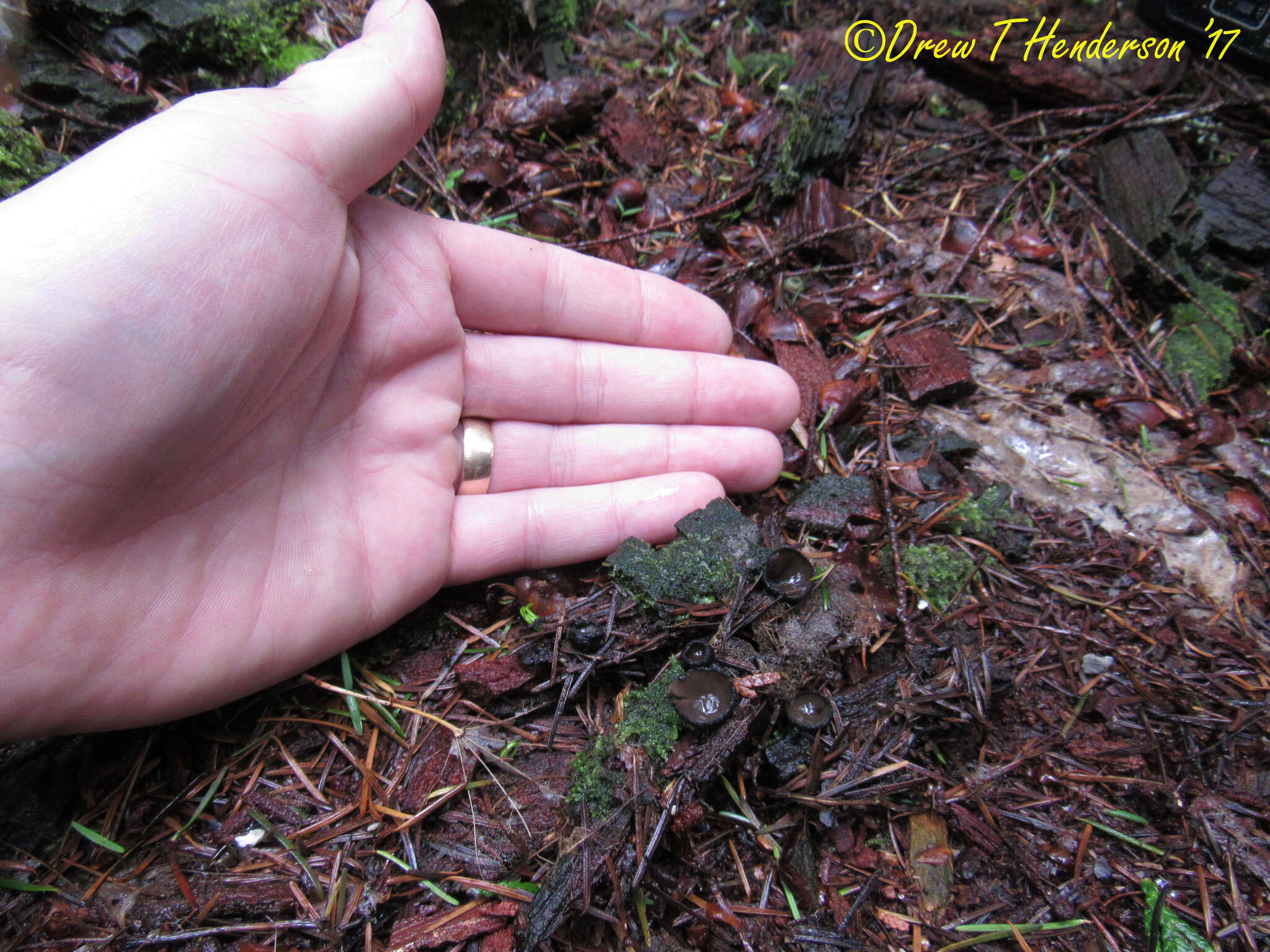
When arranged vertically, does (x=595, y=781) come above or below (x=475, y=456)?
below

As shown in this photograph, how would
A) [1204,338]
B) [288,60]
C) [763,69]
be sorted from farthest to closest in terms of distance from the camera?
[763,69] < [288,60] < [1204,338]

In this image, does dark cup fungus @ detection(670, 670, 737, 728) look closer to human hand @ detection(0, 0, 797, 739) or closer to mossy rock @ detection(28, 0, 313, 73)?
human hand @ detection(0, 0, 797, 739)

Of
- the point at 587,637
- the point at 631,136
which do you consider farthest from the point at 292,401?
the point at 631,136

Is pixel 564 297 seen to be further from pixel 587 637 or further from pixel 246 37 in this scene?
pixel 246 37

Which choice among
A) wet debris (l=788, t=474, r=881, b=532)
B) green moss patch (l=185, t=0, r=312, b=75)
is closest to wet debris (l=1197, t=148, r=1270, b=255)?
wet debris (l=788, t=474, r=881, b=532)

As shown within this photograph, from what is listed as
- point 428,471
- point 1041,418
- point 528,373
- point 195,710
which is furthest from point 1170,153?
point 195,710

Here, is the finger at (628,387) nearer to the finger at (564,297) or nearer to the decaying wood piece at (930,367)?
the finger at (564,297)
